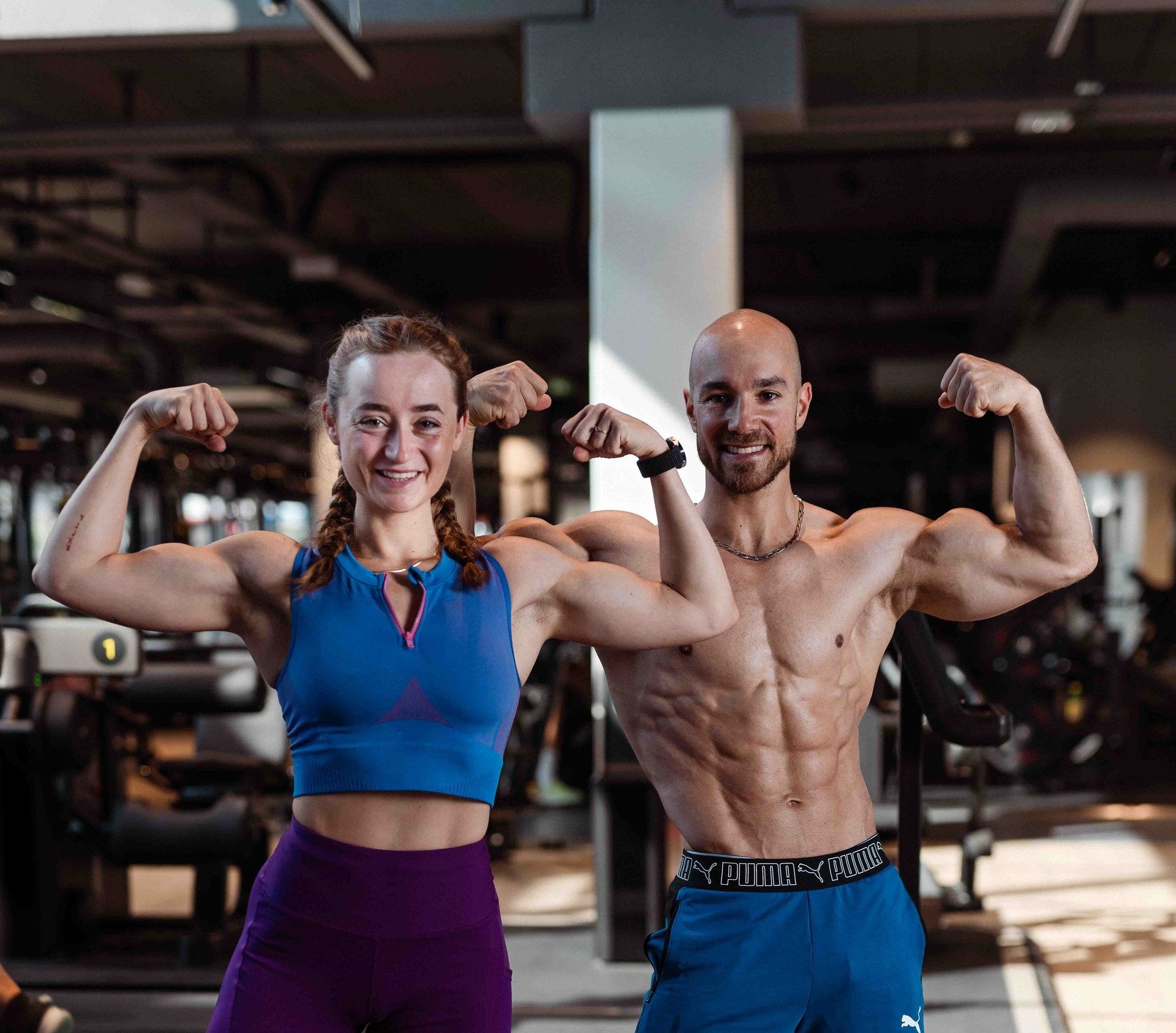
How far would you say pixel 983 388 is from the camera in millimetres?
1792

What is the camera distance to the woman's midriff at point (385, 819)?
1540mm

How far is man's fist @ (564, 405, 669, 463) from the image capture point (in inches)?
66.9

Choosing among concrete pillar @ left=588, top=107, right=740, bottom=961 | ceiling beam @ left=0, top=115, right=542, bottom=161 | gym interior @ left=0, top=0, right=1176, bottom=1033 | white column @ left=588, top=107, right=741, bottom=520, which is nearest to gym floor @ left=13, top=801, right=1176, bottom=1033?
gym interior @ left=0, top=0, right=1176, bottom=1033

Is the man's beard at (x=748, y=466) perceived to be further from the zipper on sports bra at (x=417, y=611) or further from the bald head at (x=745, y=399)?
the zipper on sports bra at (x=417, y=611)

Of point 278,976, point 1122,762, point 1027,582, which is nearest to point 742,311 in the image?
point 1027,582

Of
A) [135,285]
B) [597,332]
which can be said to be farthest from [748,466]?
[135,285]

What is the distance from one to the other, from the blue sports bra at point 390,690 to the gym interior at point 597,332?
16.4 inches

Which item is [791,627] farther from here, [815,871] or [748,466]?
[815,871]

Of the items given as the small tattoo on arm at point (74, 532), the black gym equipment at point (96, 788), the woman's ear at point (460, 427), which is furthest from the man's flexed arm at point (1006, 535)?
the black gym equipment at point (96, 788)

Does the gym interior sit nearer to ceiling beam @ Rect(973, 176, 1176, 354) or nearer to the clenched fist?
ceiling beam @ Rect(973, 176, 1176, 354)

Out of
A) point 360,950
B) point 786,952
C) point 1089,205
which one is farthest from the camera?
point 1089,205

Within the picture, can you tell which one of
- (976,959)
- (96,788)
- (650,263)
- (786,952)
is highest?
(650,263)

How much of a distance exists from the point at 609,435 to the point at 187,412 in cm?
55

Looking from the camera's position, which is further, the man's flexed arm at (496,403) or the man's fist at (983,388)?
the man's flexed arm at (496,403)
